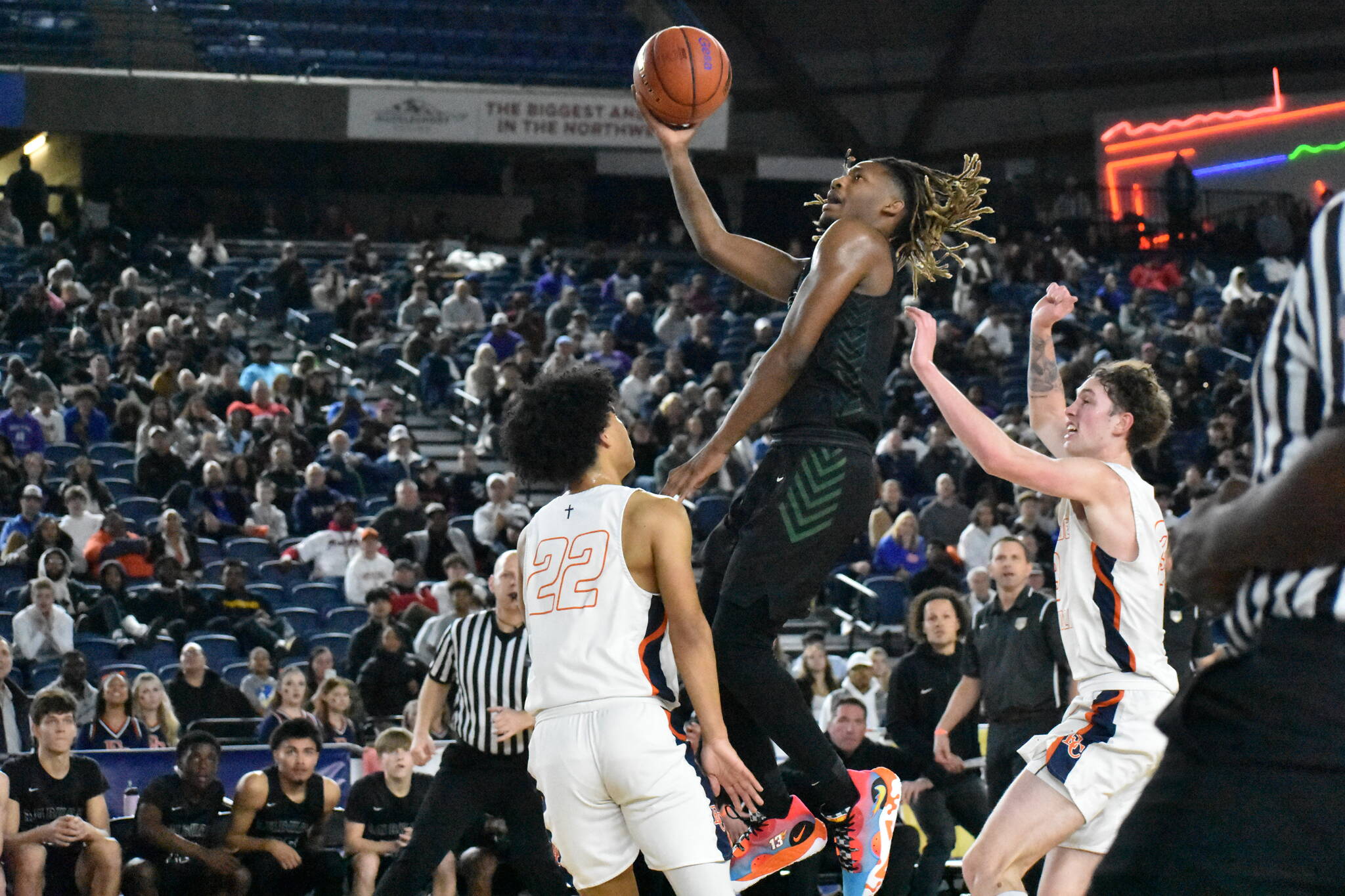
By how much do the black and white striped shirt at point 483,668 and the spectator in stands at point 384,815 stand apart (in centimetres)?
124

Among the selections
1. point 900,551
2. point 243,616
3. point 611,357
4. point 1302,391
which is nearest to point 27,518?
point 243,616

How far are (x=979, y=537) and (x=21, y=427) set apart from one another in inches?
329

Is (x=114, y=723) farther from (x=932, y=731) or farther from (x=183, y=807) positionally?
(x=932, y=731)

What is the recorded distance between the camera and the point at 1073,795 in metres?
4.56

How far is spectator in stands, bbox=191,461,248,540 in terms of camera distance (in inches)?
526

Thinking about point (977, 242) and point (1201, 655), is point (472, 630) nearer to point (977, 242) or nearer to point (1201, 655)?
point (1201, 655)

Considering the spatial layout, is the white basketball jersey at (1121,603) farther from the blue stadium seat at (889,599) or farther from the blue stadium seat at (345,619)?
the blue stadium seat at (889,599)

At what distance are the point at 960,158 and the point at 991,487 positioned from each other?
1556 centimetres

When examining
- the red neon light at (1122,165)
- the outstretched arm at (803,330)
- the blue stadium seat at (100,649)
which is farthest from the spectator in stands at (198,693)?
the red neon light at (1122,165)

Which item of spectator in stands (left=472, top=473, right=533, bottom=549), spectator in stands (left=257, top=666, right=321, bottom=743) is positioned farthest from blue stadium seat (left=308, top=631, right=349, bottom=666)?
spectator in stands (left=472, top=473, right=533, bottom=549)

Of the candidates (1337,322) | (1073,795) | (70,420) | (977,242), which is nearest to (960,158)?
(977,242)

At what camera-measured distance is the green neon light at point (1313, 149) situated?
26875 millimetres

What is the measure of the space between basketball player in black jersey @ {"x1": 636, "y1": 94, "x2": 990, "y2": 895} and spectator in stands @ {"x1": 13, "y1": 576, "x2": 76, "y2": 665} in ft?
24.7

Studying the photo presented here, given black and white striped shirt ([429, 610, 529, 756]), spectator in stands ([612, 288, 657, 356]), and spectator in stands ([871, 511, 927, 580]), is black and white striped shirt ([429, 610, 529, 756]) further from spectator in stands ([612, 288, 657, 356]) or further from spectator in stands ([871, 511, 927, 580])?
spectator in stands ([612, 288, 657, 356])
